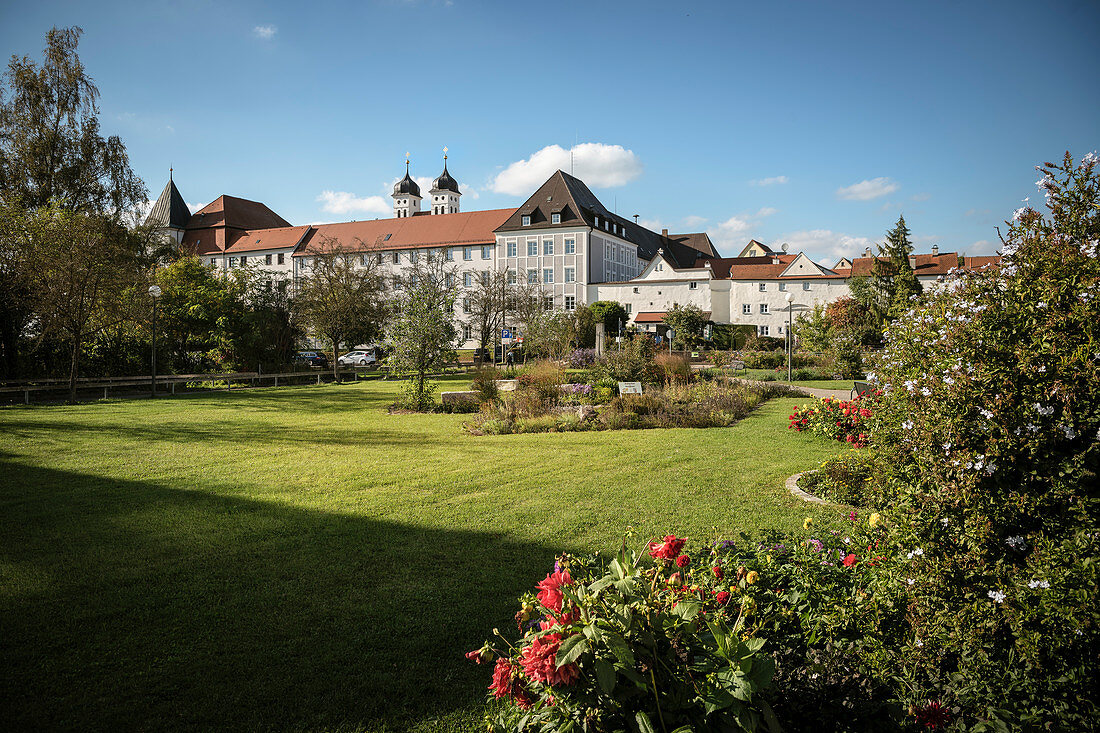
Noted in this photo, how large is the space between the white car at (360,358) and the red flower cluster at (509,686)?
39.6 metres

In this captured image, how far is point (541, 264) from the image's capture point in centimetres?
5756

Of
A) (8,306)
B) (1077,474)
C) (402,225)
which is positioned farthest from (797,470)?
(402,225)

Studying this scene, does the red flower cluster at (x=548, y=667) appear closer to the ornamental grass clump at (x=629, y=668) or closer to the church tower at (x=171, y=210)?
the ornamental grass clump at (x=629, y=668)

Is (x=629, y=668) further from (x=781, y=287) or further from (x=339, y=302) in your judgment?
(x=781, y=287)

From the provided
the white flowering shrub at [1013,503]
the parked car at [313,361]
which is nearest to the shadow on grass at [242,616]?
the white flowering shrub at [1013,503]

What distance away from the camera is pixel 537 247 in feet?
190

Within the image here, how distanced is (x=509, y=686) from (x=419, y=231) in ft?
216

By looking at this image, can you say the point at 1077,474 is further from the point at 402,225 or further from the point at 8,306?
the point at 402,225

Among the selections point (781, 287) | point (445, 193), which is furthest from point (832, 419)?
point (445, 193)

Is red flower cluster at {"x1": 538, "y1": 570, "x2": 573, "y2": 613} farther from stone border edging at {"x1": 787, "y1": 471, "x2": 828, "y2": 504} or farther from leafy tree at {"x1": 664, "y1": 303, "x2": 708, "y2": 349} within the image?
leafy tree at {"x1": 664, "y1": 303, "x2": 708, "y2": 349}

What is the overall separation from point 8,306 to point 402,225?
48787 millimetres

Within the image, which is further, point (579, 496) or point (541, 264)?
point (541, 264)

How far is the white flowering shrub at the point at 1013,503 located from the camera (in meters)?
2.08

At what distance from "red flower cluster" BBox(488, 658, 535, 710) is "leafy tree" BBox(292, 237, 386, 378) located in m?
26.2
